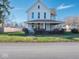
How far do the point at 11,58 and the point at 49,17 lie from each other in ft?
126

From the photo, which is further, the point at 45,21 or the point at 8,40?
the point at 45,21

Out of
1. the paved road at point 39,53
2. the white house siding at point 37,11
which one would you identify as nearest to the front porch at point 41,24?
the white house siding at point 37,11

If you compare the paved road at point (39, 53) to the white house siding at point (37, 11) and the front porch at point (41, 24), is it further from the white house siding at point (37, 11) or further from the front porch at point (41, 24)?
the white house siding at point (37, 11)

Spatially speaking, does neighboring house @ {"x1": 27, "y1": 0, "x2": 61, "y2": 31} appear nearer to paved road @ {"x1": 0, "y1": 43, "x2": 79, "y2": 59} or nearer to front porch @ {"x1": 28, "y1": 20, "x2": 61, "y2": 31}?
front porch @ {"x1": 28, "y1": 20, "x2": 61, "y2": 31}

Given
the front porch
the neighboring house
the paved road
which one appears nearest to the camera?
the paved road

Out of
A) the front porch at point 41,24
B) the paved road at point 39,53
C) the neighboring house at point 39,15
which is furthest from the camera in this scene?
the neighboring house at point 39,15

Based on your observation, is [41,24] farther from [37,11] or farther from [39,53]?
[39,53]

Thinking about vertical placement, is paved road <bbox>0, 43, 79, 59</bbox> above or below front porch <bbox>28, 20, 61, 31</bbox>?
below

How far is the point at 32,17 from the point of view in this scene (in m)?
48.5

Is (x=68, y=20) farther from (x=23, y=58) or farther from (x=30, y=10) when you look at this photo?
(x=23, y=58)

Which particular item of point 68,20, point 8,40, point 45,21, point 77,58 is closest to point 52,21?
point 45,21

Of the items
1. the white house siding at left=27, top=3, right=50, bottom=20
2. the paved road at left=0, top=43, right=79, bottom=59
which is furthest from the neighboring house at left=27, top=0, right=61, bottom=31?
the paved road at left=0, top=43, right=79, bottom=59

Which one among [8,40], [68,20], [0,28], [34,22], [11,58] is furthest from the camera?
[68,20]

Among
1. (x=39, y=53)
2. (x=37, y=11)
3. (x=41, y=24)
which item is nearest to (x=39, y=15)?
(x=37, y=11)
